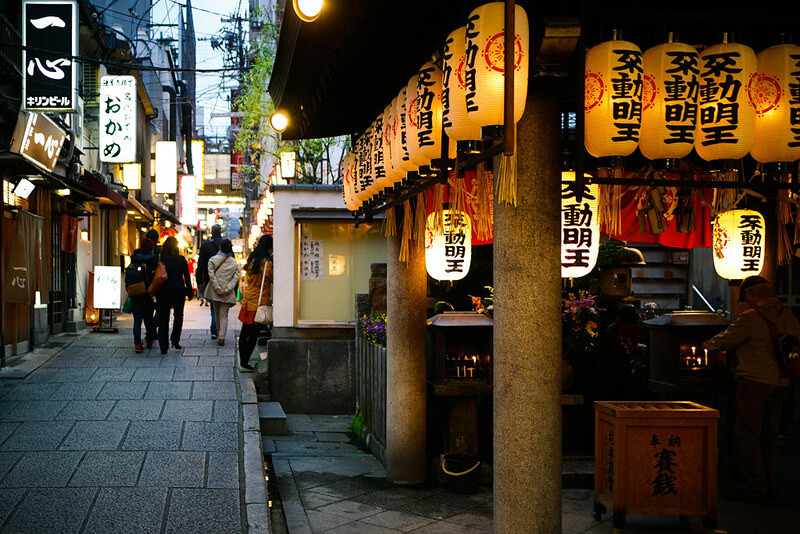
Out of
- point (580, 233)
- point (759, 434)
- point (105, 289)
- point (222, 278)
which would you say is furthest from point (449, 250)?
point (105, 289)

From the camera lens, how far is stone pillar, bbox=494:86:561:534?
17.3 ft

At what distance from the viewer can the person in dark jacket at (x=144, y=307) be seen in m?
15.4

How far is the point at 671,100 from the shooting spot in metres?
5.50

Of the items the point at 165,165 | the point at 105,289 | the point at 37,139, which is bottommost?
the point at 105,289

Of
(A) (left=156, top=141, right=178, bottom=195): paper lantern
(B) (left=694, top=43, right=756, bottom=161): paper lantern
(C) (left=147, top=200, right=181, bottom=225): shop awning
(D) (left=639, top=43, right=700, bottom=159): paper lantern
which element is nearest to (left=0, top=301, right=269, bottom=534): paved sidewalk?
(D) (left=639, top=43, right=700, bottom=159): paper lantern

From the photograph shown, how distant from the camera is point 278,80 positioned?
31.4 feet

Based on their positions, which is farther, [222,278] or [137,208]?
[137,208]

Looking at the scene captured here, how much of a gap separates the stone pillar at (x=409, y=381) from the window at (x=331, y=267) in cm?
599

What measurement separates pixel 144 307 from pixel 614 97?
1254 centimetres

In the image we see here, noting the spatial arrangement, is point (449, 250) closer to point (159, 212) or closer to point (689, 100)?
point (689, 100)

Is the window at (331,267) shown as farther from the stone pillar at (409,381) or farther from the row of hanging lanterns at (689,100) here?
the row of hanging lanterns at (689,100)

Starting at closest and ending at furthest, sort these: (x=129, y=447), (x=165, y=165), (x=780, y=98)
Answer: (x=780, y=98)
(x=129, y=447)
(x=165, y=165)

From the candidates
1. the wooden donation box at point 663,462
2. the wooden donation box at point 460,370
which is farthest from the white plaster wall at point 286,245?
the wooden donation box at point 663,462

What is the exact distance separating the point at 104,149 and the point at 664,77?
1885 centimetres
